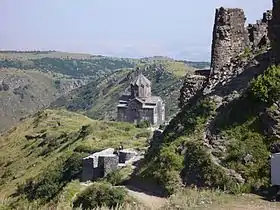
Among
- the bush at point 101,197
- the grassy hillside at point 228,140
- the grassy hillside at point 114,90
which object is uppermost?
the grassy hillside at point 228,140

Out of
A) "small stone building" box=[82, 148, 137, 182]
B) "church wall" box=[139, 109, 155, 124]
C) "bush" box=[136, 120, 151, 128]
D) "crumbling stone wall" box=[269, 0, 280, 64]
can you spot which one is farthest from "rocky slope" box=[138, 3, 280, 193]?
"church wall" box=[139, 109, 155, 124]

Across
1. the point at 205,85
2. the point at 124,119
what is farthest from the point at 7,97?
the point at 205,85

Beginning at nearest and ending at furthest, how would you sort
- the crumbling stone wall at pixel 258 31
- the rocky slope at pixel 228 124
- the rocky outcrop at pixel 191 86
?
the rocky slope at pixel 228 124
the crumbling stone wall at pixel 258 31
the rocky outcrop at pixel 191 86

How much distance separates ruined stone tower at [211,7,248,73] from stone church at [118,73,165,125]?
140 ft

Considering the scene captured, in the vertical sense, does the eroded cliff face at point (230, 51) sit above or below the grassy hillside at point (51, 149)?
above

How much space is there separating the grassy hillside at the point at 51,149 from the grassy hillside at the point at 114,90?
48999 millimetres

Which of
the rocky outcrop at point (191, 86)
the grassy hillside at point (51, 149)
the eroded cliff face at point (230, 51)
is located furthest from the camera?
the grassy hillside at point (51, 149)

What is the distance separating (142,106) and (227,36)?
44.0 meters

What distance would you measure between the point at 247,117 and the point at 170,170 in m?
2.97

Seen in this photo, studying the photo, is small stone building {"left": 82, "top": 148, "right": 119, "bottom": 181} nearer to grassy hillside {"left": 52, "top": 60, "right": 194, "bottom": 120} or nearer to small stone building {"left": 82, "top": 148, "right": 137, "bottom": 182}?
small stone building {"left": 82, "top": 148, "right": 137, "bottom": 182}

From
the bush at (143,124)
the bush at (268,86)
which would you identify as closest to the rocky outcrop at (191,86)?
the bush at (268,86)

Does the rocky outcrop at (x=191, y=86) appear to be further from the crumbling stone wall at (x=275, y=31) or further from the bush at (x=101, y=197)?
the bush at (x=101, y=197)

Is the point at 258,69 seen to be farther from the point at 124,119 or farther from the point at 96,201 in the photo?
the point at 124,119

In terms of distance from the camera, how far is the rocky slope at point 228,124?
15625 millimetres
